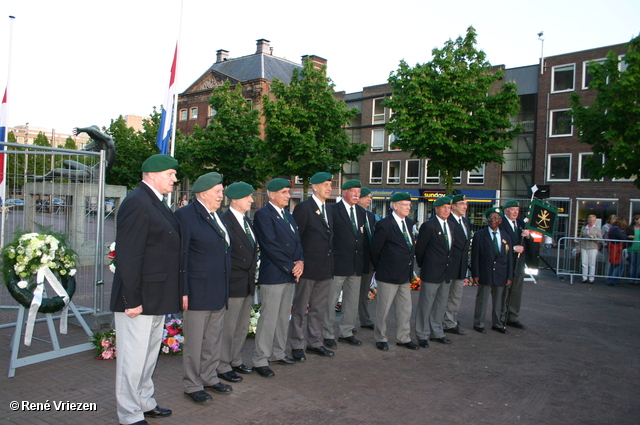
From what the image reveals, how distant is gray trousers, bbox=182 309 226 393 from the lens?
193 inches

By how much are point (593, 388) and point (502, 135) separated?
19.3m

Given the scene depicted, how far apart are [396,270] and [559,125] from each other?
3208 centimetres

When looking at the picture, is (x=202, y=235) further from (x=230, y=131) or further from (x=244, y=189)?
(x=230, y=131)

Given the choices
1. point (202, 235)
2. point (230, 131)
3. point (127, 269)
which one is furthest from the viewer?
point (230, 131)

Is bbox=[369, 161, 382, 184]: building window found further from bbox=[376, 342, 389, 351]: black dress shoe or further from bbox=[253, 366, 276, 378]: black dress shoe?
bbox=[253, 366, 276, 378]: black dress shoe

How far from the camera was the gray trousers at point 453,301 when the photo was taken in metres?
8.17

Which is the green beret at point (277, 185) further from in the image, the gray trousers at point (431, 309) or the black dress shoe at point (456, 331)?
the black dress shoe at point (456, 331)

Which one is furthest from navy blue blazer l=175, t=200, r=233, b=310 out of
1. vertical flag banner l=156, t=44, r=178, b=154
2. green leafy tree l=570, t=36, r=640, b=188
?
green leafy tree l=570, t=36, r=640, b=188

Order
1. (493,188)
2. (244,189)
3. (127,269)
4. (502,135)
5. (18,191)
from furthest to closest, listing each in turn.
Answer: (493,188) → (502,135) → (18,191) → (244,189) → (127,269)

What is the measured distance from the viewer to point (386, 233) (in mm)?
7262

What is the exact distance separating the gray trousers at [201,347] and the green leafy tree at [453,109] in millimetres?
19322

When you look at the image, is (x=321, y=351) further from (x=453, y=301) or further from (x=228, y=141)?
(x=228, y=141)

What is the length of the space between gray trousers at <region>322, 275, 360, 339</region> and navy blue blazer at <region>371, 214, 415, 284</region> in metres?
0.39

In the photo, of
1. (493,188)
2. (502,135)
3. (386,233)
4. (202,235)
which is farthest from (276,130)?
(202,235)
